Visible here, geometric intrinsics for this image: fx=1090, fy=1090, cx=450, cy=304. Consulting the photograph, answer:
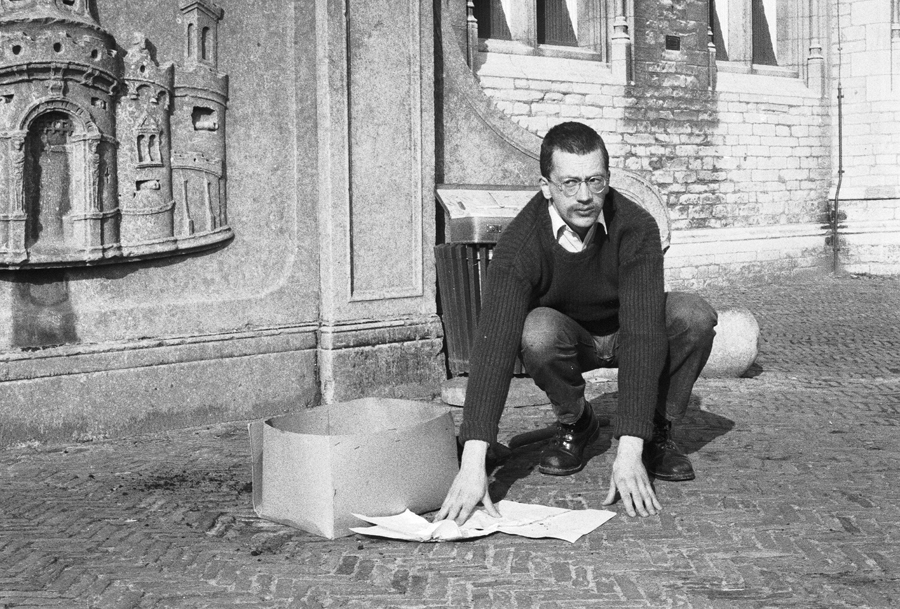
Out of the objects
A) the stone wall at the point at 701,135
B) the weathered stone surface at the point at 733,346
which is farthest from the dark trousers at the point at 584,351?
the stone wall at the point at 701,135

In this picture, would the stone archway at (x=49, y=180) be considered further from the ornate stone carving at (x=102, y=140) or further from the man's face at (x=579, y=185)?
the man's face at (x=579, y=185)

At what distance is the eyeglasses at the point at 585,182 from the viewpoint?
3.95 meters

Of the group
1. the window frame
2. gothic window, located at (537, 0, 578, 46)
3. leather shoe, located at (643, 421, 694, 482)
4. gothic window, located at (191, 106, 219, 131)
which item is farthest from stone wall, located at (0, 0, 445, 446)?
gothic window, located at (537, 0, 578, 46)

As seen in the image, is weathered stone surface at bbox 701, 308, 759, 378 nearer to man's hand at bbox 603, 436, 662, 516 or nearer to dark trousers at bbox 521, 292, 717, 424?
dark trousers at bbox 521, 292, 717, 424

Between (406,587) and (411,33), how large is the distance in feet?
13.2

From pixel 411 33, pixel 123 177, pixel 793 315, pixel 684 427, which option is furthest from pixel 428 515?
pixel 793 315

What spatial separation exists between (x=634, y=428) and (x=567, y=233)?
791 mm

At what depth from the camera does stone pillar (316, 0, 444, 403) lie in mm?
6172

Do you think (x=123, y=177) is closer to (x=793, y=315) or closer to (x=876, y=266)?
(x=793, y=315)

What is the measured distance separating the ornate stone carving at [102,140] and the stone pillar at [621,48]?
10156 mm

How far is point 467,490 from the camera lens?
367cm

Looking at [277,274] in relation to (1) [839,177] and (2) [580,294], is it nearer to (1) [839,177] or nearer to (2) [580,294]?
(2) [580,294]

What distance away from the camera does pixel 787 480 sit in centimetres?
A: 441

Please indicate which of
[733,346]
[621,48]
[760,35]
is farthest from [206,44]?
[760,35]
